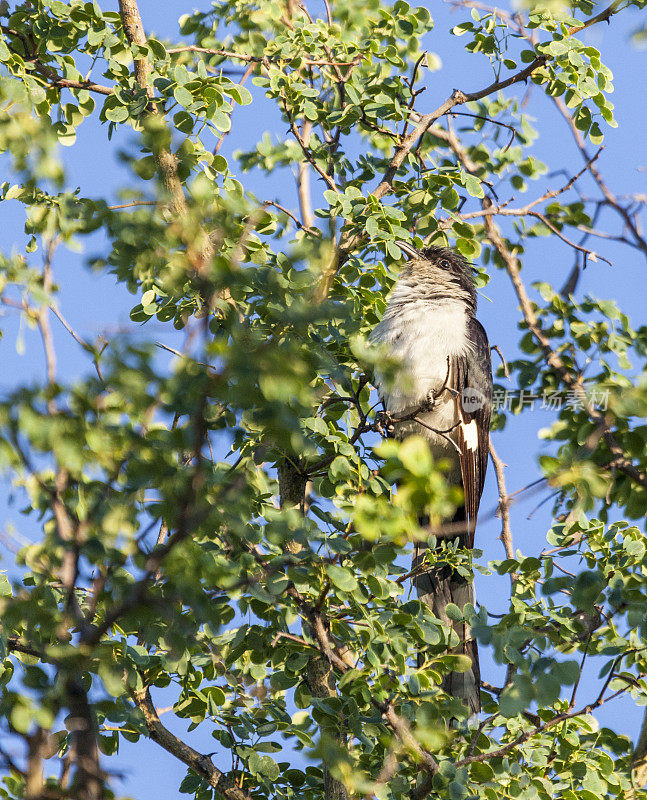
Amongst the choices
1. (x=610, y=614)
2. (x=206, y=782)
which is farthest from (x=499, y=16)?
(x=206, y=782)

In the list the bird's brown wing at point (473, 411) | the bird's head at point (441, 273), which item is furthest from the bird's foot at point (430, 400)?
the bird's head at point (441, 273)

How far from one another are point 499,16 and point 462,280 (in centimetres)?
177

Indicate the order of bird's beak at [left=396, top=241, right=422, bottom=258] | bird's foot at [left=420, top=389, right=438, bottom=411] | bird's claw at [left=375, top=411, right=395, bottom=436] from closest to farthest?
bird's claw at [left=375, top=411, right=395, bottom=436] < bird's foot at [left=420, top=389, right=438, bottom=411] < bird's beak at [left=396, top=241, right=422, bottom=258]

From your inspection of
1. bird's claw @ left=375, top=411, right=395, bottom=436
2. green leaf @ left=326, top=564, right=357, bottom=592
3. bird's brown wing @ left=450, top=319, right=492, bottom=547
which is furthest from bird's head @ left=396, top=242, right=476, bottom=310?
green leaf @ left=326, top=564, right=357, bottom=592

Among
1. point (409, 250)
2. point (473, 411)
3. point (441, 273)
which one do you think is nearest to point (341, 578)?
point (473, 411)

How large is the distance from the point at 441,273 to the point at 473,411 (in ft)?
3.50

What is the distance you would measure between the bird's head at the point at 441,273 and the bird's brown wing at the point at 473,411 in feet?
1.61

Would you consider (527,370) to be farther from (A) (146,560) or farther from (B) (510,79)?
(A) (146,560)

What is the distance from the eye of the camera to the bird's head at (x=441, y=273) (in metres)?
5.57

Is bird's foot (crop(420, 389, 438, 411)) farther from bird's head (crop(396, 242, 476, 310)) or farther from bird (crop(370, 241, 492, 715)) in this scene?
bird's head (crop(396, 242, 476, 310))

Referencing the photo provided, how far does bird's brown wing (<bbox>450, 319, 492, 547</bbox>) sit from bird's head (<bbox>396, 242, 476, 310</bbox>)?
0.49 metres

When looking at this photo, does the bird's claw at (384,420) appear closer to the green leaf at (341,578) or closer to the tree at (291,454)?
the tree at (291,454)

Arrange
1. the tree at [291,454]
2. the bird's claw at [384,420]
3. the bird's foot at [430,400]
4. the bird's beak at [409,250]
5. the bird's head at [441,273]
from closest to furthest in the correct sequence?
the tree at [291,454], the bird's claw at [384,420], the bird's foot at [430,400], the bird's beak at [409,250], the bird's head at [441,273]

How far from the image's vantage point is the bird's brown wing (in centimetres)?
516
